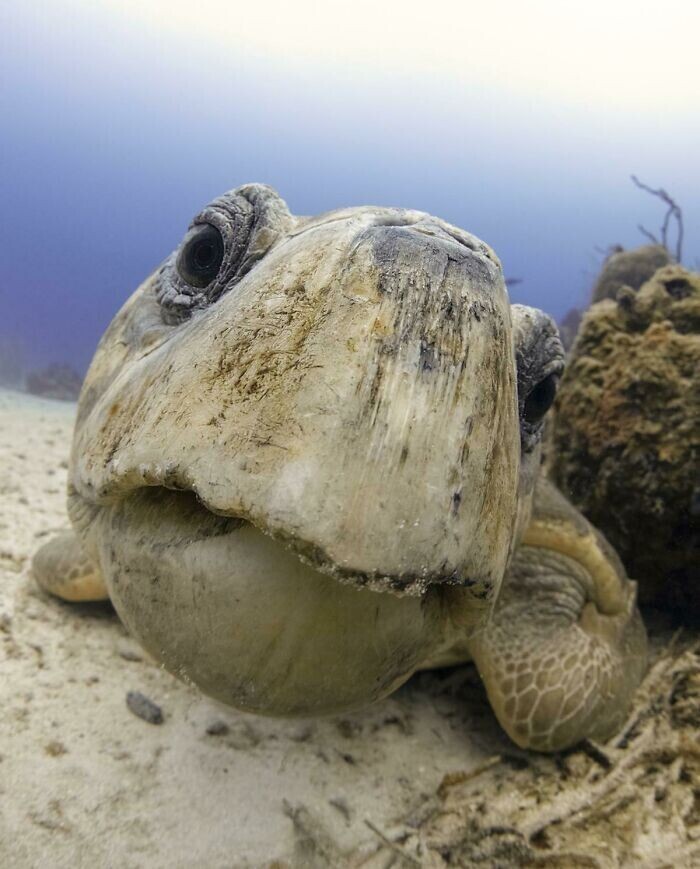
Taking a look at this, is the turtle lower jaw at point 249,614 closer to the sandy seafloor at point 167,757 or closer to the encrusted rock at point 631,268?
the sandy seafloor at point 167,757

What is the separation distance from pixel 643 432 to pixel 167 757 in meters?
2.10

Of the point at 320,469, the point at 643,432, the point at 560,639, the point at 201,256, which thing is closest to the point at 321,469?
the point at 320,469

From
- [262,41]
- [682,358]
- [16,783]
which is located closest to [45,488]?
[16,783]

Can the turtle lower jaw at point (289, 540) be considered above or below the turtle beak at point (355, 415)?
below

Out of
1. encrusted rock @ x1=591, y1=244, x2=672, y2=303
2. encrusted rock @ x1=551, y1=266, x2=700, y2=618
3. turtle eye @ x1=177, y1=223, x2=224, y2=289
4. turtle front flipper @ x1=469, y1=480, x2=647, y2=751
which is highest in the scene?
encrusted rock @ x1=591, y1=244, x2=672, y2=303

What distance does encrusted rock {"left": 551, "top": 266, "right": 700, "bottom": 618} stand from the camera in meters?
2.41

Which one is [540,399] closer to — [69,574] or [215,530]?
[215,530]

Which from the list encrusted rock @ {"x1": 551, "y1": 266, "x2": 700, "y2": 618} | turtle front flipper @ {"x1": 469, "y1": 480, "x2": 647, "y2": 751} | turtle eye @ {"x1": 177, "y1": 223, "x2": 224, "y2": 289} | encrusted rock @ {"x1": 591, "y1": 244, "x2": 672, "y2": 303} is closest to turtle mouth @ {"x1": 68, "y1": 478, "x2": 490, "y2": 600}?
turtle eye @ {"x1": 177, "y1": 223, "x2": 224, "y2": 289}

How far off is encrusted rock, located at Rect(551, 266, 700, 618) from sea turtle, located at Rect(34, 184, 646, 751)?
167 cm

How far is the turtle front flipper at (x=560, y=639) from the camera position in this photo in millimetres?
1834

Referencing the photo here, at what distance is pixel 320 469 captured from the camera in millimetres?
712

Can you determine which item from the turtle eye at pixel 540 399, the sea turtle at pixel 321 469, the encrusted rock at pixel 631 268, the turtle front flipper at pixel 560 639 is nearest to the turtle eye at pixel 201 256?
the sea turtle at pixel 321 469

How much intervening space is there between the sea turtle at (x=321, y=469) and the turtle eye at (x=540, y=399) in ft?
1.26

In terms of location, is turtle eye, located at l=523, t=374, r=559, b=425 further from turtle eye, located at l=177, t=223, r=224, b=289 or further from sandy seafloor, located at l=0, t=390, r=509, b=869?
sandy seafloor, located at l=0, t=390, r=509, b=869
